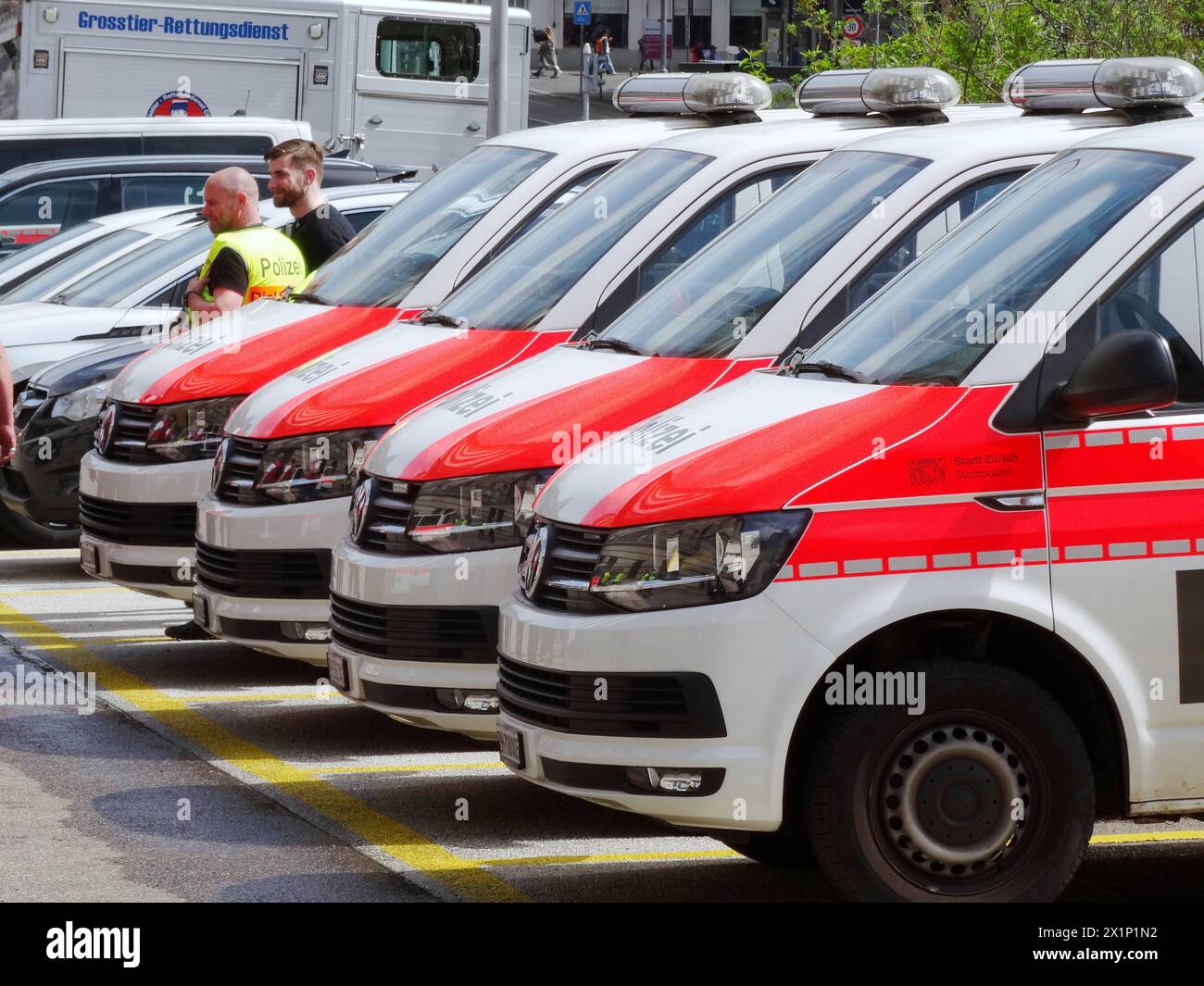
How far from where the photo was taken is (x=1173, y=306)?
5.57m

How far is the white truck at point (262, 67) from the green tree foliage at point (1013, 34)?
446cm

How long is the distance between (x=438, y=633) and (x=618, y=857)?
0.90m

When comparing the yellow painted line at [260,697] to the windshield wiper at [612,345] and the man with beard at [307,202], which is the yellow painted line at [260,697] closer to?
the windshield wiper at [612,345]

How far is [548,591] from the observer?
5691 millimetres

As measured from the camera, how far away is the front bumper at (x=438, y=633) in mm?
6848

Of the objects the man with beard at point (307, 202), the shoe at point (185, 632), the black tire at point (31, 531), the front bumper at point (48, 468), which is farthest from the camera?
the black tire at point (31, 531)

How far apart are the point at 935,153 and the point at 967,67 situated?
11525 mm

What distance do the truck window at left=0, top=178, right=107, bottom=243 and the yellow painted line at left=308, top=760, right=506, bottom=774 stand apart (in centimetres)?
968

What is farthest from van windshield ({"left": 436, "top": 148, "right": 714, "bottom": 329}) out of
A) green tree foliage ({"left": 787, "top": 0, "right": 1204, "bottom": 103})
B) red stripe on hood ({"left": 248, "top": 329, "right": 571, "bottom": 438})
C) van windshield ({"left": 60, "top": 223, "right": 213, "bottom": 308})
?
green tree foliage ({"left": 787, "top": 0, "right": 1204, "bottom": 103})

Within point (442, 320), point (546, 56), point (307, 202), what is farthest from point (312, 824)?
point (546, 56)

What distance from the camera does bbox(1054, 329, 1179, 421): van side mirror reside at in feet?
17.0

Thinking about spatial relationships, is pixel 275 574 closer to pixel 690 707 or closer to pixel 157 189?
pixel 690 707

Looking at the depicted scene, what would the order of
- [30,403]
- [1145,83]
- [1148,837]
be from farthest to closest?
[30,403] → [1145,83] → [1148,837]

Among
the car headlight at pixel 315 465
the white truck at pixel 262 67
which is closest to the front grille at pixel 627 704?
the car headlight at pixel 315 465
